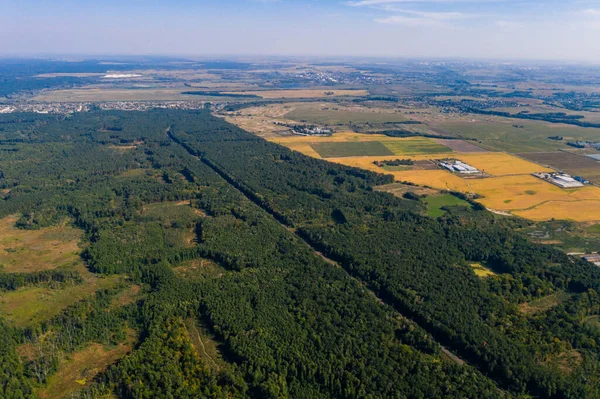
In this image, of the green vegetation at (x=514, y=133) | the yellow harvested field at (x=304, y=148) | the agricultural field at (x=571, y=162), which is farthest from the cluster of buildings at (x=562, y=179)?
the yellow harvested field at (x=304, y=148)

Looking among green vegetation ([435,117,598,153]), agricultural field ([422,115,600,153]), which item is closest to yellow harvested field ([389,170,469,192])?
agricultural field ([422,115,600,153])

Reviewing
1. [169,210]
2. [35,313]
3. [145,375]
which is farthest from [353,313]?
[169,210]

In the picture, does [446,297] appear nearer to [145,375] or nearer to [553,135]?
[145,375]

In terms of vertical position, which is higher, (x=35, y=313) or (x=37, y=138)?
(x=37, y=138)

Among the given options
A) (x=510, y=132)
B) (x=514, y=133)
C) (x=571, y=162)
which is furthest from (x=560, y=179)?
(x=510, y=132)

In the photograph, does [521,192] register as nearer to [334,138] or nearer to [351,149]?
[351,149]

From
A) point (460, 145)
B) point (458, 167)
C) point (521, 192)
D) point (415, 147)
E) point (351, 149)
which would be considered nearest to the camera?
point (521, 192)
